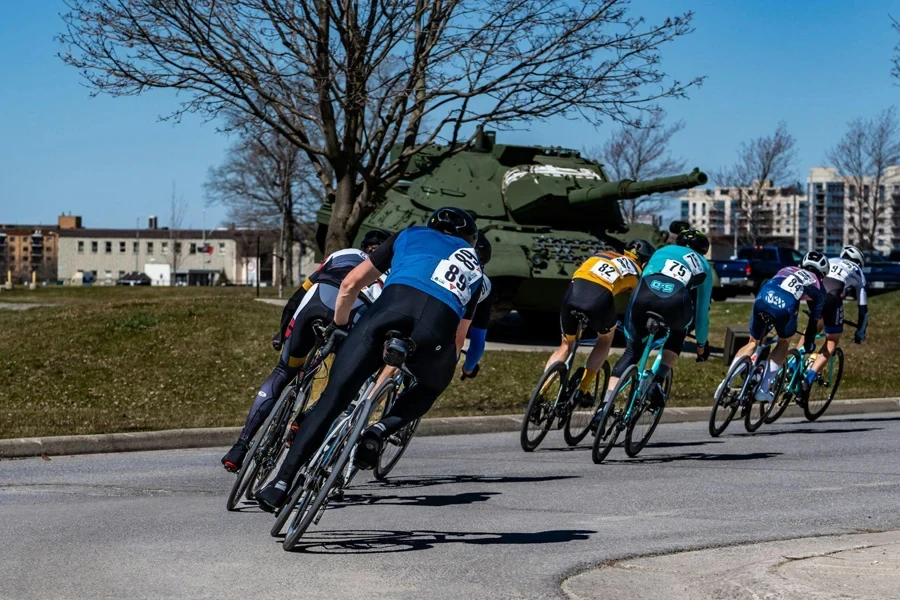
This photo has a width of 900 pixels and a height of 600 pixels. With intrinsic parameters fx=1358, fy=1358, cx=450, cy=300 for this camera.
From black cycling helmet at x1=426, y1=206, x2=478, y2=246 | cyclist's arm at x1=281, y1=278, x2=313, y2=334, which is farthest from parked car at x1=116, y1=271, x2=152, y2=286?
black cycling helmet at x1=426, y1=206, x2=478, y2=246

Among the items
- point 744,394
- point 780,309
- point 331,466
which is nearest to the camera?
point 331,466

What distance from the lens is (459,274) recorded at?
663 centimetres

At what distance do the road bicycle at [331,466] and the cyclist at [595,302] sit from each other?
500 cm

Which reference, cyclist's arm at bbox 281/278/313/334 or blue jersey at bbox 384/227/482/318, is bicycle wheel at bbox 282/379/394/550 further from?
cyclist's arm at bbox 281/278/313/334

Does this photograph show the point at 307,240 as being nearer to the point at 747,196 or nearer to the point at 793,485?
the point at 747,196

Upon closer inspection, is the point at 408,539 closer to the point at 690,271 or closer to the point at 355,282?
the point at 355,282

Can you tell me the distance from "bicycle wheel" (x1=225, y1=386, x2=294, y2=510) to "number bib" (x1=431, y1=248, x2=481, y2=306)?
5.63 ft

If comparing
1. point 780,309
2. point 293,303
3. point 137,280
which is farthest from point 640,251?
point 137,280

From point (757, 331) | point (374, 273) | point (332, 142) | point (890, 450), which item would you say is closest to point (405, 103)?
point (332, 142)

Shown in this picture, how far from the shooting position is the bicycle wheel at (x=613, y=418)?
414 inches

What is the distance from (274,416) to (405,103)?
9607 mm

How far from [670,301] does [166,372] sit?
26.7ft

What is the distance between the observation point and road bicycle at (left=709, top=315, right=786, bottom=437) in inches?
496

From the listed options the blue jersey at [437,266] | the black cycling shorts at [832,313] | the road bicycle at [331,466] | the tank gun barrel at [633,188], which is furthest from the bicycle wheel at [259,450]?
the tank gun barrel at [633,188]
